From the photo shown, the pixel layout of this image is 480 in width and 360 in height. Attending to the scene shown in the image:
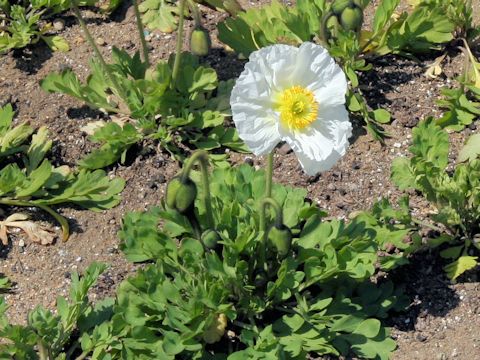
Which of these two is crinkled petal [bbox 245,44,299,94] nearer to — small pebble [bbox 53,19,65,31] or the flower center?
the flower center

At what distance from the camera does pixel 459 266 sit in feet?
13.2

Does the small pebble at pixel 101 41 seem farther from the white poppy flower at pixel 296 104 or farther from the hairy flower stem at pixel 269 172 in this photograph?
the white poppy flower at pixel 296 104

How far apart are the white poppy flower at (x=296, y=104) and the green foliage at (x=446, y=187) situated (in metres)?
0.84

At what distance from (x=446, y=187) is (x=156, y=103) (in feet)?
4.46

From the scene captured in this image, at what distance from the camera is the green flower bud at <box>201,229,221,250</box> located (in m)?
3.67

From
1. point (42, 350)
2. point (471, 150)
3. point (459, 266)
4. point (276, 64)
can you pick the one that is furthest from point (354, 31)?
point (42, 350)

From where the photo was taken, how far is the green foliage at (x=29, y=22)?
5.01 meters

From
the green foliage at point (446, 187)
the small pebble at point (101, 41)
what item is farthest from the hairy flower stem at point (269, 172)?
the small pebble at point (101, 41)

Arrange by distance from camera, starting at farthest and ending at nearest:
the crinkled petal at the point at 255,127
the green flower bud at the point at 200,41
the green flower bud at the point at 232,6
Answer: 1. the green flower bud at the point at 232,6
2. the green flower bud at the point at 200,41
3. the crinkled petal at the point at 255,127

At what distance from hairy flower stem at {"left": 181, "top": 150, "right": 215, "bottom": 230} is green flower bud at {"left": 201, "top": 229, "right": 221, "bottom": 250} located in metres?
0.07

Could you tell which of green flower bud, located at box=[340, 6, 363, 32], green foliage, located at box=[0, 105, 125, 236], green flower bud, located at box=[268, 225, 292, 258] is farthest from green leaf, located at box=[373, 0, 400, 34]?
green flower bud, located at box=[268, 225, 292, 258]

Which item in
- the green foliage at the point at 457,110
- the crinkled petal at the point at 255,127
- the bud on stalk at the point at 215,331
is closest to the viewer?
the crinkled petal at the point at 255,127

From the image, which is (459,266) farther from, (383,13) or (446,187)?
(383,13)

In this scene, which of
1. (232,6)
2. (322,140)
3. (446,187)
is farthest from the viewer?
(232,6)
